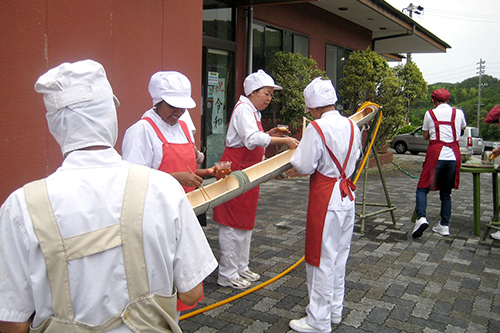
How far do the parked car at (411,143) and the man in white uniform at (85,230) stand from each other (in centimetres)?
2101

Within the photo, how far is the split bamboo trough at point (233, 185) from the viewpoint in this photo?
3.17 meters

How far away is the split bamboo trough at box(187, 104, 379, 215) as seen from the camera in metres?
3.17

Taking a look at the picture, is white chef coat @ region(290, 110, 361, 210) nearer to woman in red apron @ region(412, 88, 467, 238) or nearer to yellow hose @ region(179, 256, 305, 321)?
yellow hose @ region(179, 256, 305, 321)

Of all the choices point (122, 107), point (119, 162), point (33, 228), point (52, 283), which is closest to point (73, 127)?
point (119, 162)

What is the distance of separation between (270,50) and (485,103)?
5495 centimetres

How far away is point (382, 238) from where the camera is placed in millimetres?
5871

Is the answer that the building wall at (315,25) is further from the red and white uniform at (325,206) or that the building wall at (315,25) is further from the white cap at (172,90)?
the white cap at (172,90)

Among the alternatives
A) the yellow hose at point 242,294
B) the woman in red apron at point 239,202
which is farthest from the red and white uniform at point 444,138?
the woman in red apron at point 239,202

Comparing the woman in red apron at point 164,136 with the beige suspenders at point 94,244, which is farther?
the woman in red apron at point 164,136

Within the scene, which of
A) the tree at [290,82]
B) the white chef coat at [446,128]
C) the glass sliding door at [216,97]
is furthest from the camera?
the tree at [290,82]

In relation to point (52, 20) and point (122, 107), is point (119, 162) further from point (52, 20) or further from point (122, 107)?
point (122, 107)

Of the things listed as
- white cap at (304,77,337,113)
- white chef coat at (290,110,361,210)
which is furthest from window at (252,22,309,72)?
white chef coat at (290,110,361,210)

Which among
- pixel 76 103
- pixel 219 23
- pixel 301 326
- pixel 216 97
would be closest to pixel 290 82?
pixel 216 97

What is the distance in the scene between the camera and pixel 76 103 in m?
1.42
